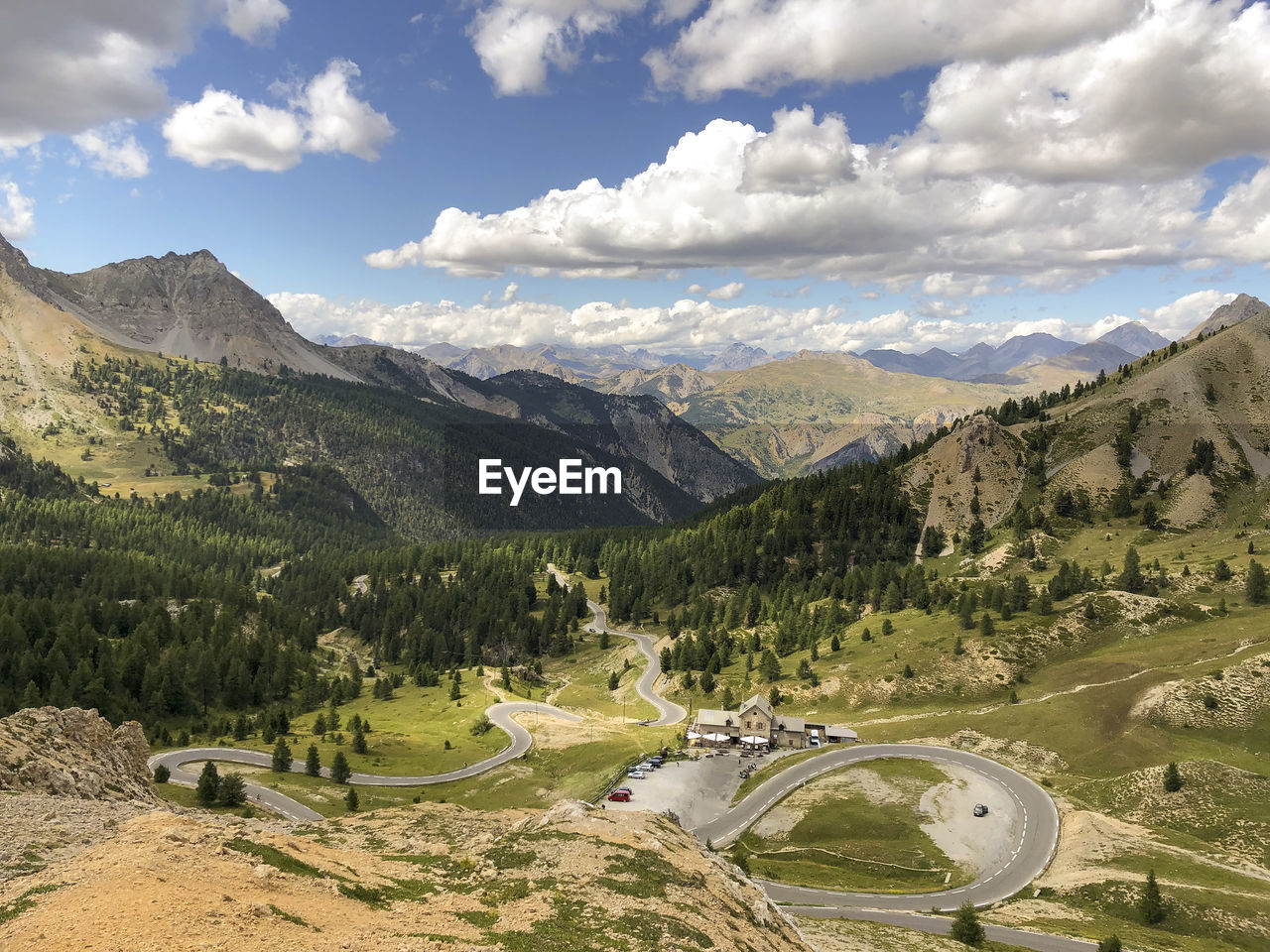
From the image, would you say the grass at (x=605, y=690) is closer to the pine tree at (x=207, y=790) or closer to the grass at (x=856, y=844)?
the grass at (x=856, y=844)

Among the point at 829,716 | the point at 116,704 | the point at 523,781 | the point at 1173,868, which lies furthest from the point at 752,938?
the point at 116,704

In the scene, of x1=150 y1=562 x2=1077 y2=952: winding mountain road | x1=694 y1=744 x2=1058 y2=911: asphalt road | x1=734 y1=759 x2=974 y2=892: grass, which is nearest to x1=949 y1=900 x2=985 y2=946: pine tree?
x1=150 y1=562 x2=1077 y2=952: winding mountain road

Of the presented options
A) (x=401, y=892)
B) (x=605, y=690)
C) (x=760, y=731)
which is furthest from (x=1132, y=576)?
(x=401, y=892)

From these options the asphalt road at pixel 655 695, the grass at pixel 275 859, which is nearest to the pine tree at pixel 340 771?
the asphalt road at pixel 655 695

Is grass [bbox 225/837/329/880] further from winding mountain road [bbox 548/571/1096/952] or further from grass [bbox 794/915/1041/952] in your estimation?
winding mountain road [bbox 548/571/1096/952]

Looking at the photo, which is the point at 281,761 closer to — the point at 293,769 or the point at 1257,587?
the point at 293,769
